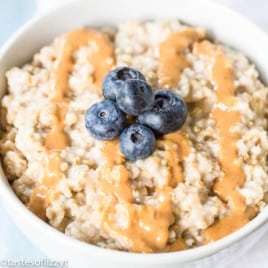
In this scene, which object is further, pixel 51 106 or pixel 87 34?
pixel 87 34

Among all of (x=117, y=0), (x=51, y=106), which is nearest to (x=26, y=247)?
(x=51, y=106)

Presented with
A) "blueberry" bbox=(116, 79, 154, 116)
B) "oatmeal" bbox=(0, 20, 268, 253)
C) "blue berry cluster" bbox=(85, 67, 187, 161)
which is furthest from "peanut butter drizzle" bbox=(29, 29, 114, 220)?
"blueberry" bbox=(116, 79, 154, 116)

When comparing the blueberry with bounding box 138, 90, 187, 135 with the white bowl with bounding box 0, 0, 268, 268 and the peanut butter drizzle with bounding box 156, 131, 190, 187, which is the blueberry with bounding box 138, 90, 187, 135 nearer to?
the peanut butter drizzle with bounding box 156, 131, 190, 187

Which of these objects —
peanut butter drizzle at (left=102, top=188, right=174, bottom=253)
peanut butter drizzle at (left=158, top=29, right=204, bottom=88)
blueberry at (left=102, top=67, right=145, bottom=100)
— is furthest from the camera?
peanut butter drizzle at (left=158, top=29, right=204, bottom=88)

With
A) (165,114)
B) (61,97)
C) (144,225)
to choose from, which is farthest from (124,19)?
(144,225)

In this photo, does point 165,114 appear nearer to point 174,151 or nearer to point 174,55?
point 174,151

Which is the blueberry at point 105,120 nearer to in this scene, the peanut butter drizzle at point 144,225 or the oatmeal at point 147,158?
the oatmeal at point 147,158

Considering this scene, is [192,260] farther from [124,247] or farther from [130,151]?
[130,151]
